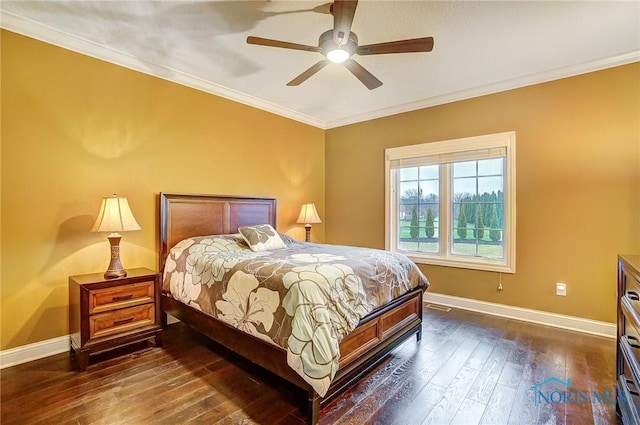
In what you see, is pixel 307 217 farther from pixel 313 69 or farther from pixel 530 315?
pixel 530 315

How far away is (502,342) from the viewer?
2.75 metres

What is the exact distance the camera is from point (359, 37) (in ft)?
8.46

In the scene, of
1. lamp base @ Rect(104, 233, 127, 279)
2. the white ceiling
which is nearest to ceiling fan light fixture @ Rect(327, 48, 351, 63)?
the white ceiling

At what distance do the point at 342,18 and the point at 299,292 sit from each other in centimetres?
168

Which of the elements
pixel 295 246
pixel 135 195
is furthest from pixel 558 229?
pixel 135 195

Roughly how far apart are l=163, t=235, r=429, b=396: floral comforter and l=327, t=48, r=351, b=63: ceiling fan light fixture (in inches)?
60.9

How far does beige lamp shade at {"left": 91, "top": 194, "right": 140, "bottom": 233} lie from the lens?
2.45m

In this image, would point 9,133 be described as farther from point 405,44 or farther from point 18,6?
point 405,44

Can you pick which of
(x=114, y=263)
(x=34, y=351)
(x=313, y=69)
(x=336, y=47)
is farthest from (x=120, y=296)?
(x=336, y=47)

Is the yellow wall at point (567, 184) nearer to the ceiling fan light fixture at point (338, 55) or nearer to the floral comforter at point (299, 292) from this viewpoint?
the floral comforter at point (299, 292)

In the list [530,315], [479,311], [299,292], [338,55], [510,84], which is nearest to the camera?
[299,292]

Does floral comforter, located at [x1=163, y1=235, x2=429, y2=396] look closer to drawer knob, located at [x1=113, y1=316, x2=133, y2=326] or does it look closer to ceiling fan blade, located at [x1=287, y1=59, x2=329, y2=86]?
drawer knob, located at [x1=113, y1=316, x2=133, y2=326]

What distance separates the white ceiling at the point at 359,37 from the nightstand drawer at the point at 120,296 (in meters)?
2.12

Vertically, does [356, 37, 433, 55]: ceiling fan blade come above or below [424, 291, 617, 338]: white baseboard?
above
